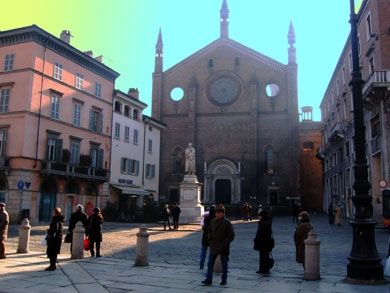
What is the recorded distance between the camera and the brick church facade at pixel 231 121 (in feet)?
160

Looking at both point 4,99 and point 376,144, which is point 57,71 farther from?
point 376,144

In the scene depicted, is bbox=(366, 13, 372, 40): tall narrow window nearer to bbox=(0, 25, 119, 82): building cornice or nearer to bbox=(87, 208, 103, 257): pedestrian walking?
bbox=(0, 25, 119, 82): building cornice

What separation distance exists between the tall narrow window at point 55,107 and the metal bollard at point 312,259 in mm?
25918

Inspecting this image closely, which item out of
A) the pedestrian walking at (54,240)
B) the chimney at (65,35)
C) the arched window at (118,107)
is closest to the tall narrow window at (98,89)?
the arched window at (118,107)

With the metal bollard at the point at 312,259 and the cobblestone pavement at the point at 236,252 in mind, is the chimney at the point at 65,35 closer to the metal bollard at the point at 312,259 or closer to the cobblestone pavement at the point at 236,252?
the cobblestone pavement at the point at 236,252

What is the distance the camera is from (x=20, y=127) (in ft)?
95.5

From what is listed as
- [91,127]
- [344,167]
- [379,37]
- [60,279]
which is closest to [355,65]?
[60,279]

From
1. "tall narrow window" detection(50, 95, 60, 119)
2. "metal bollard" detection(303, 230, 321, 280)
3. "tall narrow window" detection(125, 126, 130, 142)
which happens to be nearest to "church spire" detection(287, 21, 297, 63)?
"tall narrow window" detection(125, 126, 130, 142)

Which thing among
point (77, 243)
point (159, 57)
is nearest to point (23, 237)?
point (77, 243)

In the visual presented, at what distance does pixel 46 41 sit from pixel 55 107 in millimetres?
4772

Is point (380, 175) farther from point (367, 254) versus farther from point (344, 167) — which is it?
point (367, 254)

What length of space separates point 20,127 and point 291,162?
2977cm

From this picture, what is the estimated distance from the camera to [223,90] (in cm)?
5188

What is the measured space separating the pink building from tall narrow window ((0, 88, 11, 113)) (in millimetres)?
70
